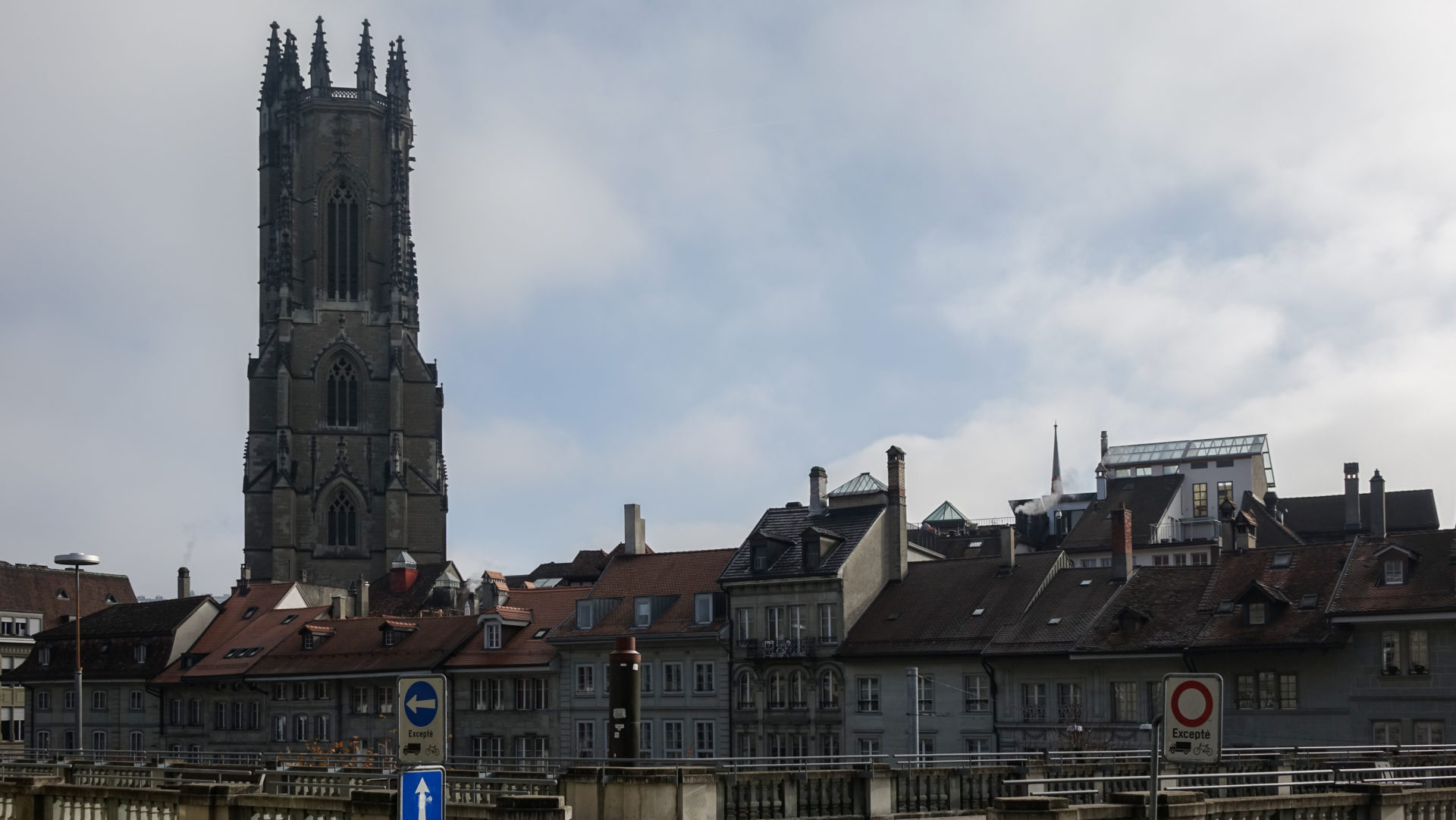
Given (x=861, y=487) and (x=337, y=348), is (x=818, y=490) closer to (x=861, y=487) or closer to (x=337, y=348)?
(x=861, y=487)

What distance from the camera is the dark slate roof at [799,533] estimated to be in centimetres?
6894

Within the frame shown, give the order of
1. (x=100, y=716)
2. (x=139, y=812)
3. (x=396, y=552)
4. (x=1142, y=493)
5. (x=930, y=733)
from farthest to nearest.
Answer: (x=396, y=552) → (x=1142, y=493) → (x=100, y=716) → (x=930, y=733) → (x=139, y=812)

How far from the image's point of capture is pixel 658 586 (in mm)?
75250

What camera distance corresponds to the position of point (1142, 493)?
103375 mm

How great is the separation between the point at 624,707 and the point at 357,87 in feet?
384

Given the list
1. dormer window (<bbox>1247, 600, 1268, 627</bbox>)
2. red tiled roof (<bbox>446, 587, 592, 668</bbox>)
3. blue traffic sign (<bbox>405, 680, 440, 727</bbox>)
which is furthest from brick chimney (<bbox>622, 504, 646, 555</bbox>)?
blue traffic sign (<bbox>405, 680, 440, 727</bbox>)

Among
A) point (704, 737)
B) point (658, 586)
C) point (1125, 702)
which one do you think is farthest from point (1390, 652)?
point (658, 586)

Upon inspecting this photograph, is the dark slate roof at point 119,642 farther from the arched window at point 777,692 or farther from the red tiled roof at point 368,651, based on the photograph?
the arched window at point 777,692

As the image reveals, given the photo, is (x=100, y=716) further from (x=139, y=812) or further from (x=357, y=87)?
(x=139, y=812)

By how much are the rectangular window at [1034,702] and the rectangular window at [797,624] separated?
Result: 1045 centimetres

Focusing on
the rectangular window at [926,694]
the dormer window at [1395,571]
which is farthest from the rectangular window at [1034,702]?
the dormer window at [1395,571]

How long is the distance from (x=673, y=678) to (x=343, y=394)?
6436cm

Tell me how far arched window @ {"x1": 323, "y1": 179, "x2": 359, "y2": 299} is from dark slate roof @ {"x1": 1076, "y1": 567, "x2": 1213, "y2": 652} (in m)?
84.4

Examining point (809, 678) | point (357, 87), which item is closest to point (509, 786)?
point (809, 678)
